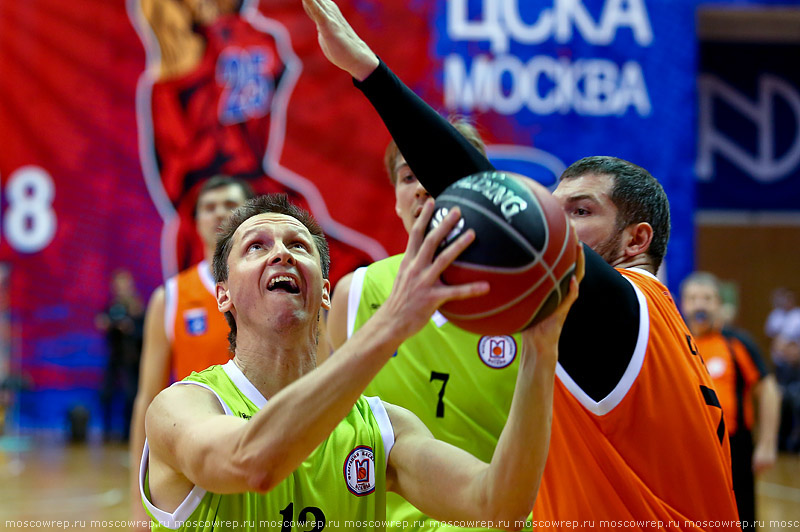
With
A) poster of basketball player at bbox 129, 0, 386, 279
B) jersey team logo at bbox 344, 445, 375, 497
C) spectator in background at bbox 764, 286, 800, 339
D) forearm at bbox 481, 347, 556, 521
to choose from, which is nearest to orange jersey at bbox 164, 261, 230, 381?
jersey team logo at bbox 344, 445, 375, 497

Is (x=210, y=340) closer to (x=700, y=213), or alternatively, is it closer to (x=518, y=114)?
(x=518, y=114)

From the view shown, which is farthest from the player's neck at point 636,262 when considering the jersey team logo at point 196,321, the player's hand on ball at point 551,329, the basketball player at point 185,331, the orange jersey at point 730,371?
the orange jersey at point 730,371

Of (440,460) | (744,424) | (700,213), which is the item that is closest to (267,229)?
(440,460)

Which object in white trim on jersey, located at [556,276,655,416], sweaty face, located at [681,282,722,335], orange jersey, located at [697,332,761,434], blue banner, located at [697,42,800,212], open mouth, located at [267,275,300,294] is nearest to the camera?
white trim on jersey, located at [556,276,655,416]

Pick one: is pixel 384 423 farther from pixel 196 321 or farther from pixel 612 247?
pixel 196 321

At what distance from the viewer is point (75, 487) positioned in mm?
8570

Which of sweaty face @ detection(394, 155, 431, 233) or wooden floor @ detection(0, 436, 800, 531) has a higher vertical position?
sweaty face @ detection(394, 155, 431, 233)

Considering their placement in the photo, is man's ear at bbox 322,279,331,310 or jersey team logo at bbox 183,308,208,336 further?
jersey team logo at bbox 183,308,208,336

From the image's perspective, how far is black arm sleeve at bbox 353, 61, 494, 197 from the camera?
2186 millimetres

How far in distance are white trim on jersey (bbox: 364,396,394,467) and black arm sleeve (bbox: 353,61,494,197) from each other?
0.69m

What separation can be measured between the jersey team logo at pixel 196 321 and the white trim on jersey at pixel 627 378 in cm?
260

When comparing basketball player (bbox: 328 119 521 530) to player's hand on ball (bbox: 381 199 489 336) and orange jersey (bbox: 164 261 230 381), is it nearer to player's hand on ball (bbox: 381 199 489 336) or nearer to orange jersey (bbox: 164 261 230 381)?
orange jersey (bbox: 164 261 230 381)

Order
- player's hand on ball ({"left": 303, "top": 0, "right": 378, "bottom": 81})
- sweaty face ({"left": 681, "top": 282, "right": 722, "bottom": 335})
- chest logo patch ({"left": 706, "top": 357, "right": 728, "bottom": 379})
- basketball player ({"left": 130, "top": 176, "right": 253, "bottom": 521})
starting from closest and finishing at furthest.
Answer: player's hand on ball ({"left": 303, "top": 0, "right": 378, "bottom": 81}) → basketball player ({"left": 130, "top": 176, "right": 253, "bottom": 521}) → chest logo patch ({"left": 706, "top": 357, "right": 728, "bottom": 379}) → sweaty face ({"left": 681, "top": 282, "right": 722, "bottom": 335})

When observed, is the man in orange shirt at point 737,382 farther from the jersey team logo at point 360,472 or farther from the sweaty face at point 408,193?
the jersey team logo at point 360,472
